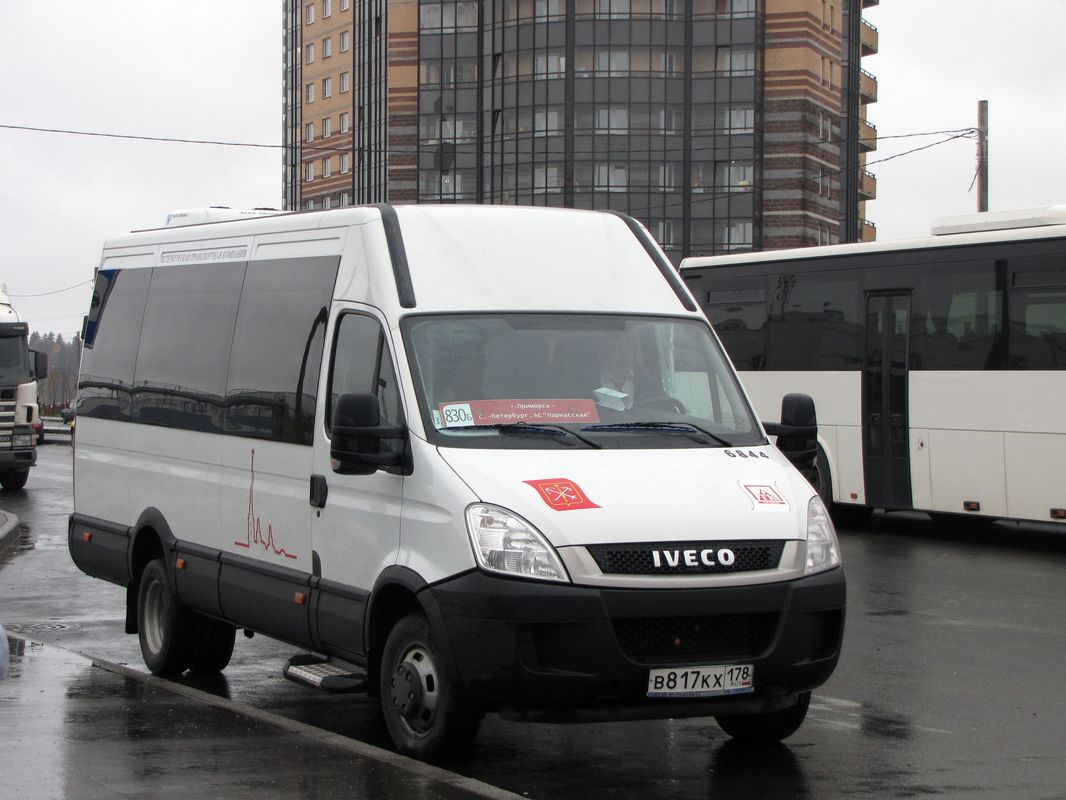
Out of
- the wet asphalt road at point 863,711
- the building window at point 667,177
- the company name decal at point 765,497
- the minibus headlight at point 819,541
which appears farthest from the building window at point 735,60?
the company name decal at point 765,497

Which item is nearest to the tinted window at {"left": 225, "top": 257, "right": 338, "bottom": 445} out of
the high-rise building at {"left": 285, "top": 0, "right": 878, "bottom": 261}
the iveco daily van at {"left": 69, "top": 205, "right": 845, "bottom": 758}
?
the iveco daily van at {"left": 69, "top": 205, "right": 845, "bottom": 758}

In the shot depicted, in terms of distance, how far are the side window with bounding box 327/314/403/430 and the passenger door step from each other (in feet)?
3.83

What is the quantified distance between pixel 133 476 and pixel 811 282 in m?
11.4

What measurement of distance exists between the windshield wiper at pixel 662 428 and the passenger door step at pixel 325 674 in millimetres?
1592

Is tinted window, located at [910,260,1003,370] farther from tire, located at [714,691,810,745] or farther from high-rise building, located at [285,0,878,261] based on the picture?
high-rise building, located at [285,0,878,261]

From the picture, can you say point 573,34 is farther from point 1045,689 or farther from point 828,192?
point 1045,689

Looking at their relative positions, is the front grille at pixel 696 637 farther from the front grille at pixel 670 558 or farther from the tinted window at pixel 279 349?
the tinted window at pixel 279 349

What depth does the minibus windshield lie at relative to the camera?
22.9 feet

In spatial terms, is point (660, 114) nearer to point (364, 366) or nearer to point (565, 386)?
point (364, 366)

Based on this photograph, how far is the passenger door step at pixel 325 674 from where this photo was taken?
7.29m

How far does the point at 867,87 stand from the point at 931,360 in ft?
279

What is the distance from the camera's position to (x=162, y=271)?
9.89 meters

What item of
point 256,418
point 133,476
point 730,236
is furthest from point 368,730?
point 730,236

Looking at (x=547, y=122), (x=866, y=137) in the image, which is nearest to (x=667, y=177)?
(x=547, y=122)
